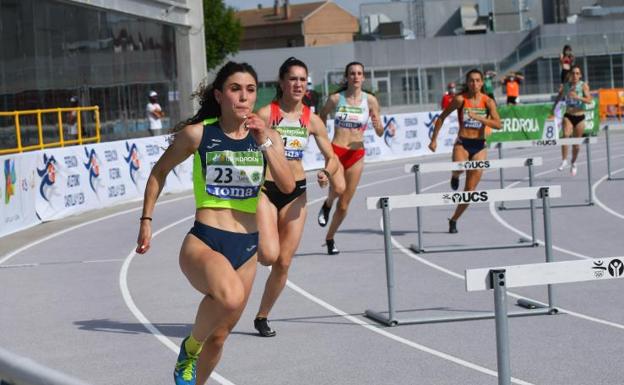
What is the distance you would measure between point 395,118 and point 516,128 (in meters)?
3.36

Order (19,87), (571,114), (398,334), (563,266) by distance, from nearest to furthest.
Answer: (563,266) < (398,334) < (571,114) < (19,87)

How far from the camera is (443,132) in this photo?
115 ft

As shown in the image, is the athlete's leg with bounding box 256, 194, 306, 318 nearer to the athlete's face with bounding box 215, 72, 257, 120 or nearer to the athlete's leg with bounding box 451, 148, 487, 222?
the athlete's face with bounding box 215, 72, 257, 120

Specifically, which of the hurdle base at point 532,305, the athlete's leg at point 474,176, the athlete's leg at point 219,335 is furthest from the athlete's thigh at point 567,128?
the athlete's leg at point 219,335

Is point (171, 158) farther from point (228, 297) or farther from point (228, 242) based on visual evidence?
point (228, 297)

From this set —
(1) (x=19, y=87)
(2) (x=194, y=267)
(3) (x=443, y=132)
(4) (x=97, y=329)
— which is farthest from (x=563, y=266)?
(3) (x=443, y=132)

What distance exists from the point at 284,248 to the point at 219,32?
97818 millimetres

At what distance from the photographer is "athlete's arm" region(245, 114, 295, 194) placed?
690cm

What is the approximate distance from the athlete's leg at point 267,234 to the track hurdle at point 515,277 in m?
3.17

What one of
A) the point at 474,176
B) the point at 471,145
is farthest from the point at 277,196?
the point at 471,145

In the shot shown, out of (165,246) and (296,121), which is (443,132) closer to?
(165,246)

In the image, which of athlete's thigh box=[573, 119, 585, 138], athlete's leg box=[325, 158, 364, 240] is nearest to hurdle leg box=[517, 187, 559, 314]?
athlete's leg box=[325, 158, 364, 240]

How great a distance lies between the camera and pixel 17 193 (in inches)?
752

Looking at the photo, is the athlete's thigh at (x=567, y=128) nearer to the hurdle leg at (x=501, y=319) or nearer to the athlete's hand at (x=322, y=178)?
→ the athlete's hand at (x=322, y=178)
